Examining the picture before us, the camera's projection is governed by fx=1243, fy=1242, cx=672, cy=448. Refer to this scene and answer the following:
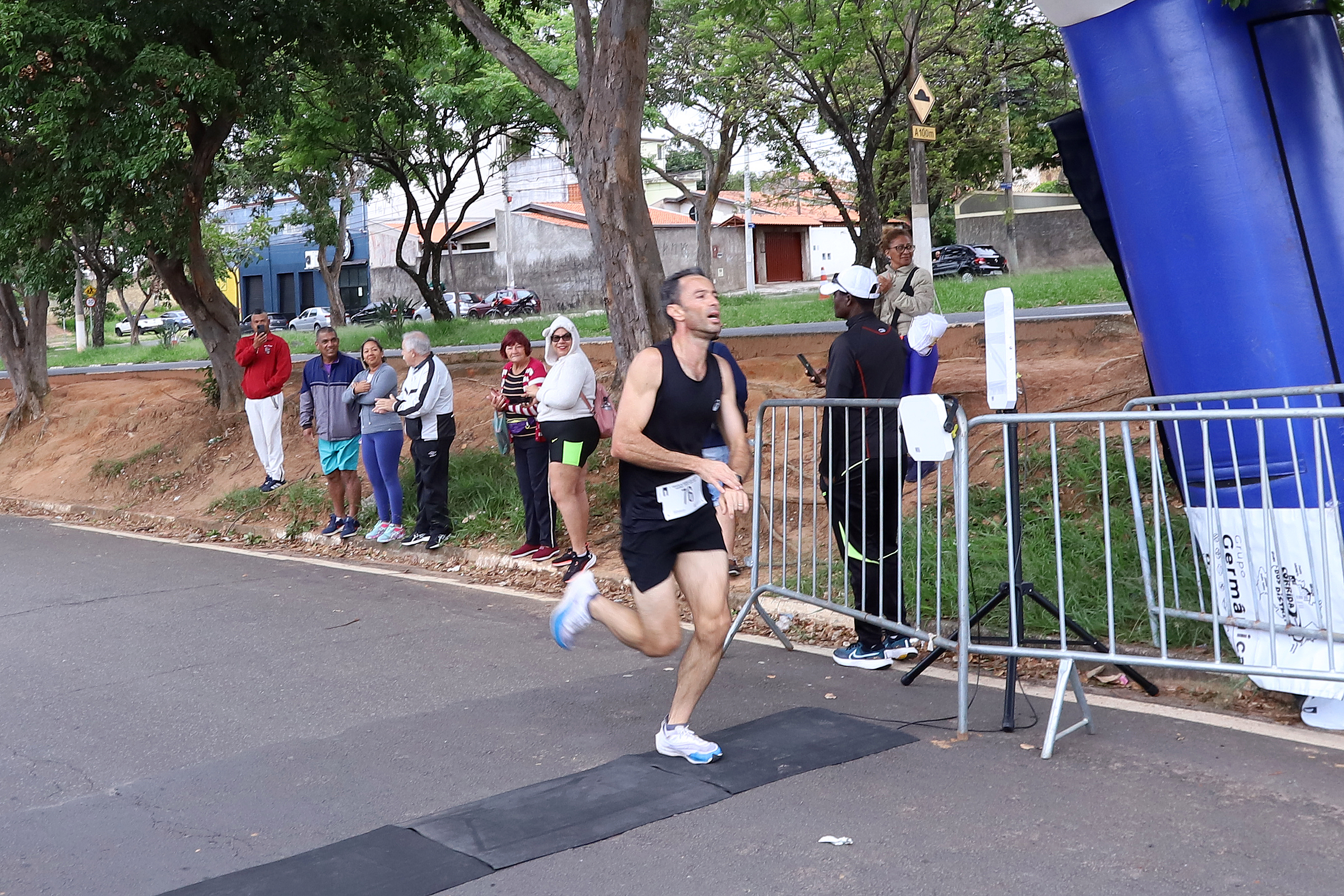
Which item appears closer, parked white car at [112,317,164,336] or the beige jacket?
the beige jacket

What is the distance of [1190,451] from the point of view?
568 centimetres

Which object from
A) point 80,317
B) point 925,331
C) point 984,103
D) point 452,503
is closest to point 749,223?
point 984,103

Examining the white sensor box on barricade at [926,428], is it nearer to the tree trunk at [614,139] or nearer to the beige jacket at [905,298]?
the beige jacket at [905,298]

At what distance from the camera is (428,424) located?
Result: 10102 mm

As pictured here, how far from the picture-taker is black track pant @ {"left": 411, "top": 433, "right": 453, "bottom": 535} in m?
10.1

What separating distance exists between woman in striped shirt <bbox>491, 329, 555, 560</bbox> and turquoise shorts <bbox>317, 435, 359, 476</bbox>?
2.04 meters

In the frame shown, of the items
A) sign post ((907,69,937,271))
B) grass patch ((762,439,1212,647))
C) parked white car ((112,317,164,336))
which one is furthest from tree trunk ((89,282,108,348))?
grass patch ((762,439,1212,647))

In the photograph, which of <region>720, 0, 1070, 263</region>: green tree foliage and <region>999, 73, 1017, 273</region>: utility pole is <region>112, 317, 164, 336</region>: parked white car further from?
<region>720, 0, 1070, 263</region>: green tree foliage

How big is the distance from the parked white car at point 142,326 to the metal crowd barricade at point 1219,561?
184 feet

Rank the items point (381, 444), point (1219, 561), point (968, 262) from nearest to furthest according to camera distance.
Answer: point (1219, 561), point (381, 444), point (968, 262)

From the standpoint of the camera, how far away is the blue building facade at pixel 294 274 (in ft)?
198

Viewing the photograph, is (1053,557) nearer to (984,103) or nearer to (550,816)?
(550,816)

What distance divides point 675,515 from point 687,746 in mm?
924

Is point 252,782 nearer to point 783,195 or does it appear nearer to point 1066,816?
point 1066,816
